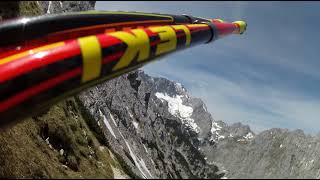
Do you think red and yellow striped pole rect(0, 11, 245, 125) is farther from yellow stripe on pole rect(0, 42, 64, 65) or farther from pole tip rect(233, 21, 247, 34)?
pole tip rect(233, 21, 247, 34)

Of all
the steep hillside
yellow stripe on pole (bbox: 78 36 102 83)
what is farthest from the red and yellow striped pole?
the steep hillside

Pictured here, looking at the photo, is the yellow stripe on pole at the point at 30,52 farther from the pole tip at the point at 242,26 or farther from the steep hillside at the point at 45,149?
the pole tip at the point at 242,26

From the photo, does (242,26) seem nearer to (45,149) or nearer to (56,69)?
(56,69)

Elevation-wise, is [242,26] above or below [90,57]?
below

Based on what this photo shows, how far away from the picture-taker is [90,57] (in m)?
8.30

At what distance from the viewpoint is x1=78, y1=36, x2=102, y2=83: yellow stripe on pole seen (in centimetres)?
827

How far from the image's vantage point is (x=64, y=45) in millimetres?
8508

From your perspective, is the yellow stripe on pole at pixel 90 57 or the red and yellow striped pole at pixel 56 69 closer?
the red and yellow striped pole at pixel 56 69

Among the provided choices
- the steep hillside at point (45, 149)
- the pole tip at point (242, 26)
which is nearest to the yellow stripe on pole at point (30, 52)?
the steep hillside at point (45, 149)

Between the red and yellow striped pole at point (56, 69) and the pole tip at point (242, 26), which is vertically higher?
the red and yellow striped pole at point (56, 69)

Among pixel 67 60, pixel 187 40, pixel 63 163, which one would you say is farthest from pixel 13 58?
pixel 63 163

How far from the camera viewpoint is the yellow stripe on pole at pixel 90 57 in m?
8.27

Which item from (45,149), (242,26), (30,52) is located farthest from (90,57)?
(45,149)

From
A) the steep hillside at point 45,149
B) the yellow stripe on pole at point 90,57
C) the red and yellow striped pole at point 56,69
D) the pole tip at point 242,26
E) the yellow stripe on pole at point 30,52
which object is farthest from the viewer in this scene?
the steep hillside at point 45,149
